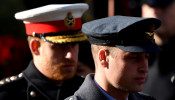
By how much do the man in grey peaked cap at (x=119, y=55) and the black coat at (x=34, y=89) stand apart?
982mm

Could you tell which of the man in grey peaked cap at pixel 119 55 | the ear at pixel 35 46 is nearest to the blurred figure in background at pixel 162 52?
the ear at pixel 35 46

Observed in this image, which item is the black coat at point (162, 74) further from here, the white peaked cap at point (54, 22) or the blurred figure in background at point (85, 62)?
the white peaked cap at point (54, 22)

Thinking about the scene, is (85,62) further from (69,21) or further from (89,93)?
(89,93)

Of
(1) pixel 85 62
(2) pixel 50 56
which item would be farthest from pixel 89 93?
(1) pixel 85 62

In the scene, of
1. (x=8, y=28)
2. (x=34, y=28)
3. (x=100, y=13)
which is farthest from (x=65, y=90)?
(x=100, y=13)

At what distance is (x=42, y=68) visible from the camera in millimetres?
4562

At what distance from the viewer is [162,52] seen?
21.1 ft

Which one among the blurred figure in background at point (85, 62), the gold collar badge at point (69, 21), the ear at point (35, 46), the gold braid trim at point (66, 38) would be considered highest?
the gold collar badge at point (69, 21)

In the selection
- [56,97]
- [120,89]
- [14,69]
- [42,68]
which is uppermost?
[120,89]

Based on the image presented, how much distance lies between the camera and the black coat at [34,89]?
460cm

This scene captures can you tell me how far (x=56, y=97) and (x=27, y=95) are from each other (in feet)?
1.04

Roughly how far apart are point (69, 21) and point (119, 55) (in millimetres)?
1363

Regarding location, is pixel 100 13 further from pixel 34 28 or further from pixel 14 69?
pixel 34 28

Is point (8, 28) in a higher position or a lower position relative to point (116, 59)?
lower
